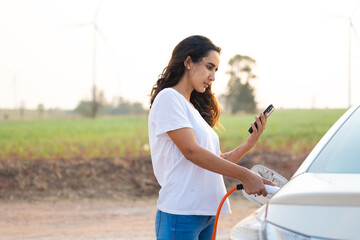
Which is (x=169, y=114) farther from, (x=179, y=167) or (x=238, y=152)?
(x=238, y=152)

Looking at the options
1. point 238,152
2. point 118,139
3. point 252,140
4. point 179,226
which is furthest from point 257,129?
point 118,139

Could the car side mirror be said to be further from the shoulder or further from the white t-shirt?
the shoulder

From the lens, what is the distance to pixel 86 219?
870 centimetres

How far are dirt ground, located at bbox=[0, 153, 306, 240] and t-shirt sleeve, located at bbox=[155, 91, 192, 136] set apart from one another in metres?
4.65

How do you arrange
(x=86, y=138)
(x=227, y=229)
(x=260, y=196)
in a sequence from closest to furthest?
(x=260, y=196), (x=227, y=229), (x=86, y=138)

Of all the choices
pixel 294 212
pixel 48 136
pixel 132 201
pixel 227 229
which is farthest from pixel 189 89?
pixel 48 136

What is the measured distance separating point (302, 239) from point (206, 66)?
1.44 metres

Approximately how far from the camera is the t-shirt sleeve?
241 cm

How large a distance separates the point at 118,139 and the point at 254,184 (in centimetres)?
1715

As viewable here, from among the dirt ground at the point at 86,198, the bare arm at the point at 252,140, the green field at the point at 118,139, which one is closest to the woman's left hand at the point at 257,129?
the bare arm at the point at 252,140

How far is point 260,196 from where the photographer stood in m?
2.42

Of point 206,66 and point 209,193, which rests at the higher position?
point 206,66

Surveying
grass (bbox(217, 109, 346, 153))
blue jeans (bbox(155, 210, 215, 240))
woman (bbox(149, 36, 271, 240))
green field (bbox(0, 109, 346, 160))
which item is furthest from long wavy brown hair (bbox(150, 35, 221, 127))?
grass (bbox(217, 109, 346, 153))

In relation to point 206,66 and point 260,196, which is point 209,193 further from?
point 206,66
